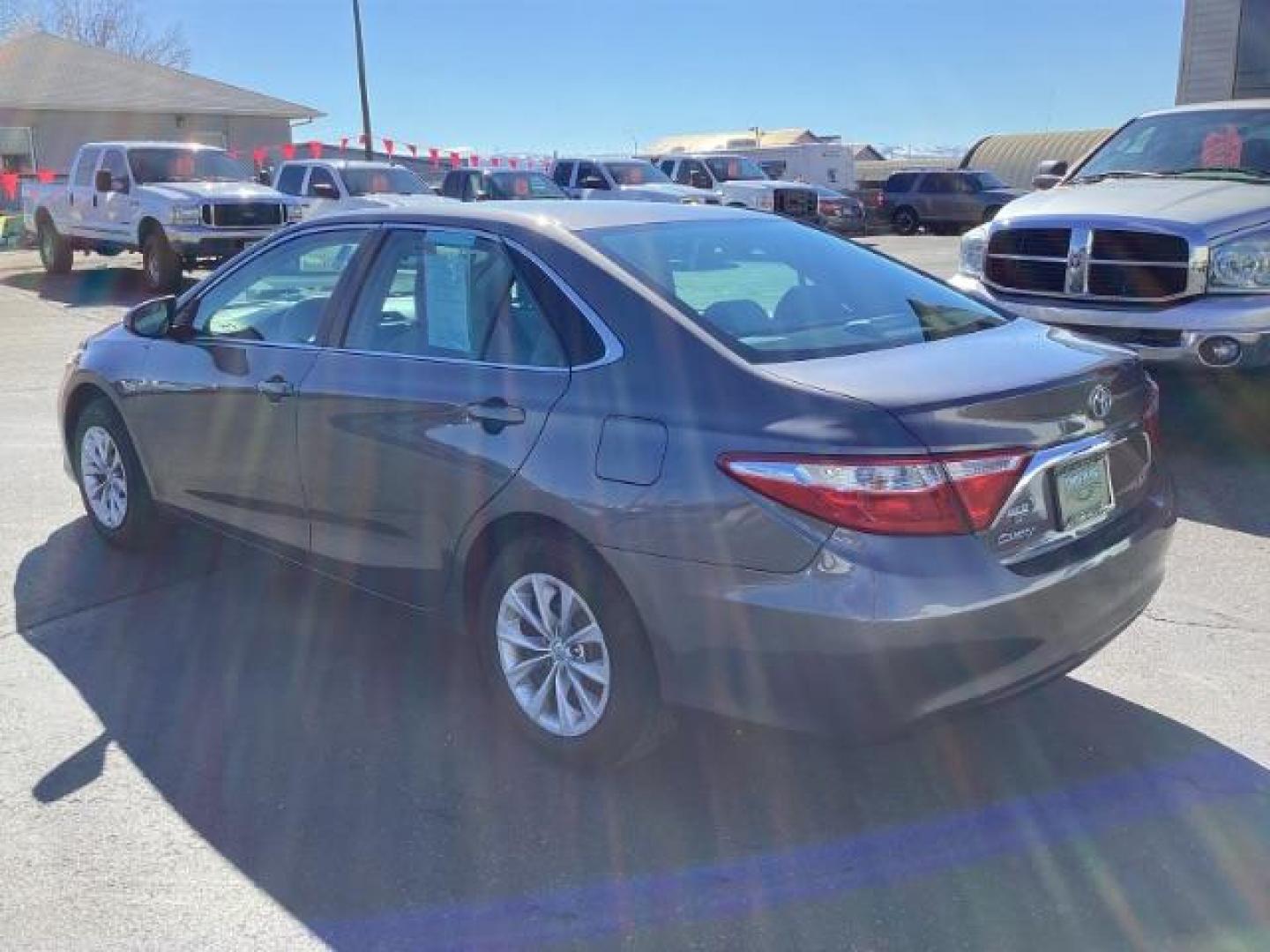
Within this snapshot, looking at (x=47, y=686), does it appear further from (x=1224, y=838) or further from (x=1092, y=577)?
(x=1224, y=838)

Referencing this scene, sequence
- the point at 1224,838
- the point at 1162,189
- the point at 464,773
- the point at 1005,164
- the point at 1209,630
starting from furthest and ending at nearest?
the point at 1005,164
the point at 1162,189
the point at 1209,630
the point at 464,773
the point at 1224,838

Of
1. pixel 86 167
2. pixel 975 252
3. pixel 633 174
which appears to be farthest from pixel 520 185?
pixel 975 252

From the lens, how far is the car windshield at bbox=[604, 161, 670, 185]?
23.0 m

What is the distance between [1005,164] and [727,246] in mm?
40945

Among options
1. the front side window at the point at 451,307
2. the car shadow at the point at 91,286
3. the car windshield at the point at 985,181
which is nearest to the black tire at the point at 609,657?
the front side window at the point at 451,307

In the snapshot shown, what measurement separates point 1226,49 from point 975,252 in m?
14.5

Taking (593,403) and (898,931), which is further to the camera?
(593,403)

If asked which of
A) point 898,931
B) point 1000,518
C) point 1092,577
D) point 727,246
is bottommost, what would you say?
point 898,931

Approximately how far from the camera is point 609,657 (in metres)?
3.29

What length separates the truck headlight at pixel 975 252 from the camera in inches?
293

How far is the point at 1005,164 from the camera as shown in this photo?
4178 cm

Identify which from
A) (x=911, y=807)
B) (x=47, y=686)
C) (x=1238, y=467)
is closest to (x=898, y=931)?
(x=911, y=807)

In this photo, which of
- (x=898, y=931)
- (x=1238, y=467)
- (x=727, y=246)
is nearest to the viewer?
(x=898, y=931)

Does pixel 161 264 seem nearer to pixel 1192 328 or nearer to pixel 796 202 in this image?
pixel 1192 328
